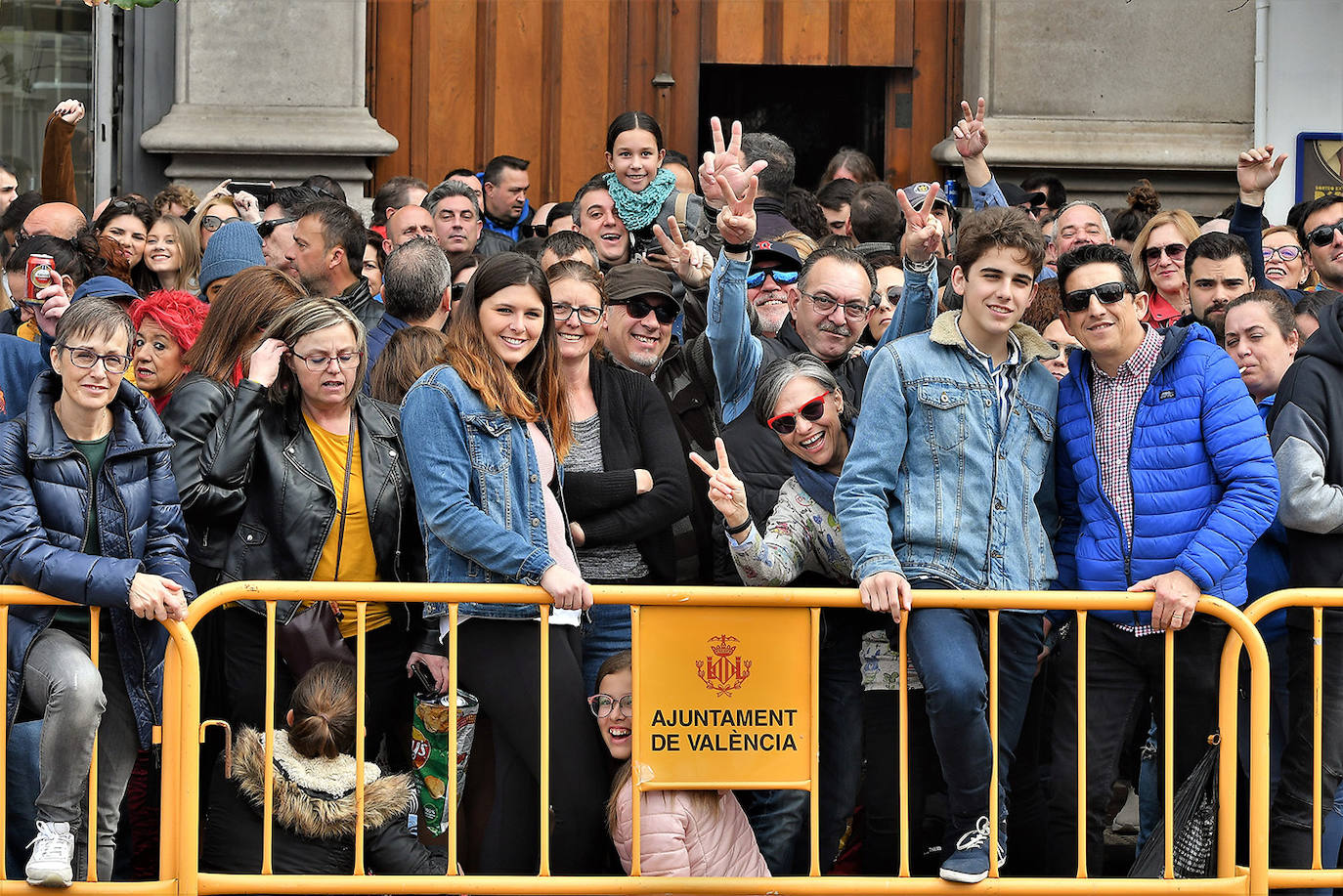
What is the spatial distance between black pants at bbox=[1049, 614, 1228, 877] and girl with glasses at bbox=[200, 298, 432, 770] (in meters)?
1.96

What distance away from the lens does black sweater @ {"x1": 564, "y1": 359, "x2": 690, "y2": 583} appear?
5.39m

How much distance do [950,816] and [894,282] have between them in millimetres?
2624

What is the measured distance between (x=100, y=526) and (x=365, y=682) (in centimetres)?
A: 89

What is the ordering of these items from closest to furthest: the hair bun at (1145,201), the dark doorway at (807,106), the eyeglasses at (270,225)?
the eyeglasses at (270,225) → the hair bun at (1145,201) → the dark doorway at (807,106)

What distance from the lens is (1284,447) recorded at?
17.6 ft

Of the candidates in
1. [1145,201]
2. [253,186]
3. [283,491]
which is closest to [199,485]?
[283,491]

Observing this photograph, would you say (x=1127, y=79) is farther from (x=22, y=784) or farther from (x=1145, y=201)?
(x=22, y=784)

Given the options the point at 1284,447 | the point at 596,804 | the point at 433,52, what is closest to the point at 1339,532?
the point at 1284,447

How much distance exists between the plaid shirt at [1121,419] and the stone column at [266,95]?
6482 mm

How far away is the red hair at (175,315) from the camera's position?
5746 millimetres

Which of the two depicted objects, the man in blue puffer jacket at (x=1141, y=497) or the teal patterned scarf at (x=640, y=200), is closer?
the man in blue puffer jacket at (x=1141, y=497)

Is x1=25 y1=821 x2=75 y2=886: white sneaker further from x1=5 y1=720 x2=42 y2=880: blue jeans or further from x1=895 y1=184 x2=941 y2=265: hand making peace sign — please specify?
x1=895 y1=184 x2=941 y2=265: hand making peace sign

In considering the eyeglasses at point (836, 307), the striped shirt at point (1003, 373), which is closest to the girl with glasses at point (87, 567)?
the eyeglasses at point (836, 307)

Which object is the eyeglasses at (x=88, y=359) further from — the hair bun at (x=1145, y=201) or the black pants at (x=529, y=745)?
the hair bun at (x=1145, y=201)
